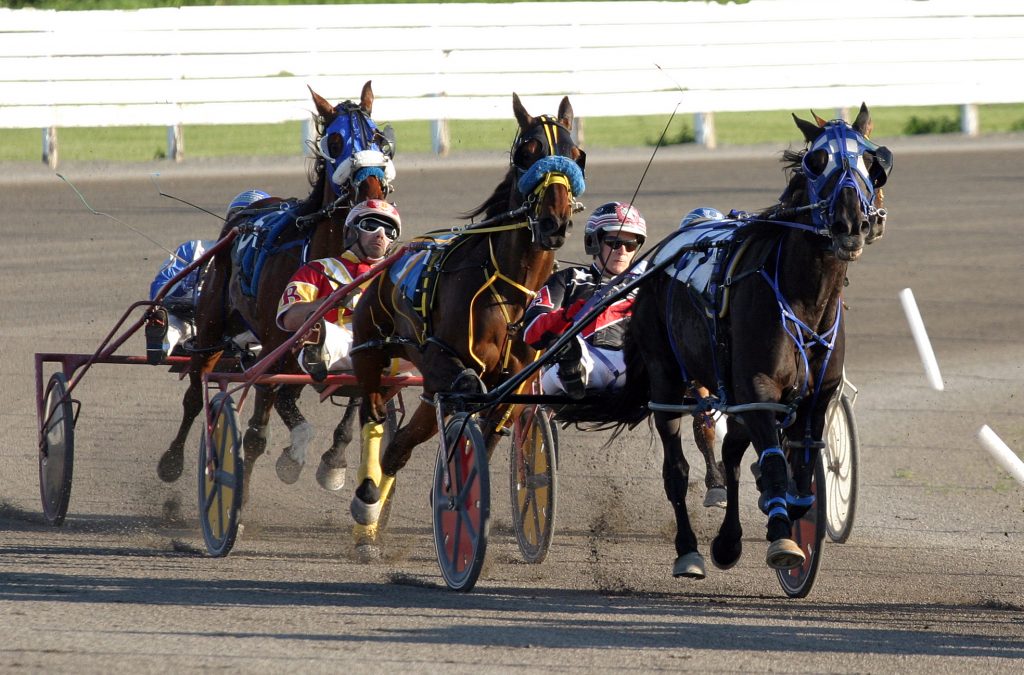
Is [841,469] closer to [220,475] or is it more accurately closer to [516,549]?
[516,549]

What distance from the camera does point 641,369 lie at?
7508 millimetres

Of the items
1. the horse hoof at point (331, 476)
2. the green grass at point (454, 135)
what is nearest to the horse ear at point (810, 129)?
the horse hoof at point (331, 476)

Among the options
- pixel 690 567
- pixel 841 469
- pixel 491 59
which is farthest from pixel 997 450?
pixel 491 59

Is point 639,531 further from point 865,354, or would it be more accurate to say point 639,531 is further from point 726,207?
point 726,207

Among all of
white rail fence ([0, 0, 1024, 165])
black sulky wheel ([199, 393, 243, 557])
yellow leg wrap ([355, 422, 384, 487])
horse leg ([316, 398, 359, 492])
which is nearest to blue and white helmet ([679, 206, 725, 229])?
yellow leg wrap ([355, 422, 384, 487])

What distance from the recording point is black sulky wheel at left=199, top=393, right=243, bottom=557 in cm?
757

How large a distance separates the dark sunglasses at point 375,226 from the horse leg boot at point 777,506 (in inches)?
95.9

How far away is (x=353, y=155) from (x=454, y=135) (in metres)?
11.8

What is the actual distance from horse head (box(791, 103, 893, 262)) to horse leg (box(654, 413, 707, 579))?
126 cm

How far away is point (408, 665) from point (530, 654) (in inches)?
15.8

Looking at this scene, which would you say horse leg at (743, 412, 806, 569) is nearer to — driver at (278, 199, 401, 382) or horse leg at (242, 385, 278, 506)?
driver at (278, 199, 401, 382)

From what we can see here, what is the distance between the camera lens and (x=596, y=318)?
287 inches

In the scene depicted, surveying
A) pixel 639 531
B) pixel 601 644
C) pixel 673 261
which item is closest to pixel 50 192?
pixel 639 531

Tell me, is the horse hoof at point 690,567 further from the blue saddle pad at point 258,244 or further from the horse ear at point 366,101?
the horse ear at point 366,101
